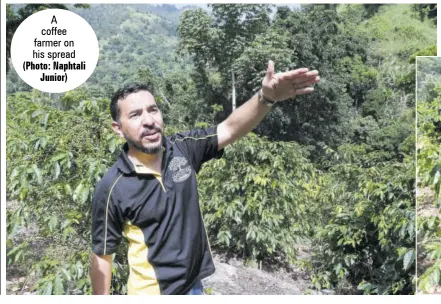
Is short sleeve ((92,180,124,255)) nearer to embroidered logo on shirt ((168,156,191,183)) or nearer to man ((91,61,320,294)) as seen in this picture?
man ((91,61,320,294))

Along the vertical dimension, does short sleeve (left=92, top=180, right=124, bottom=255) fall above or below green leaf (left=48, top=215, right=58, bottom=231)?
above

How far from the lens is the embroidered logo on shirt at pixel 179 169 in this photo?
135 cm

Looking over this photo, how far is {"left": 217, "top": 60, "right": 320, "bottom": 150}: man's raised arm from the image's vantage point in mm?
1269

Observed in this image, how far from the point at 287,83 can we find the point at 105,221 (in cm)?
59

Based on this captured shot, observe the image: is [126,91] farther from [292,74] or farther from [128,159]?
[292,74]

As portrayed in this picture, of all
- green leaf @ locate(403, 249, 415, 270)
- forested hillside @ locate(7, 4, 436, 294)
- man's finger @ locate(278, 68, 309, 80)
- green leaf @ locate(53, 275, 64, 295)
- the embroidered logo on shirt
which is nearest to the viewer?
man's finger @ locate(278, 68, 309, 80)

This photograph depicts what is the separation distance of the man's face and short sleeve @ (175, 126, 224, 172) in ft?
0.37

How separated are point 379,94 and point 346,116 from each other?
2.15 feet

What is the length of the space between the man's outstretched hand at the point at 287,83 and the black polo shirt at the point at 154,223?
310 mm

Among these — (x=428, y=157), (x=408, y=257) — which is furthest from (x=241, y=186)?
(x=428, y=157)

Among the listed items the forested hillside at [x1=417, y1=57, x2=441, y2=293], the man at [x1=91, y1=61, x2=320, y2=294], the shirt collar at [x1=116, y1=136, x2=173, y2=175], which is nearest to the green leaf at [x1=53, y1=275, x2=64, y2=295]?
the man at [x1=91, y1=61, x2=320, y2=294]

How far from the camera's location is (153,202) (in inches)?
51.1

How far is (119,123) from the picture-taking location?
4.53 feet
